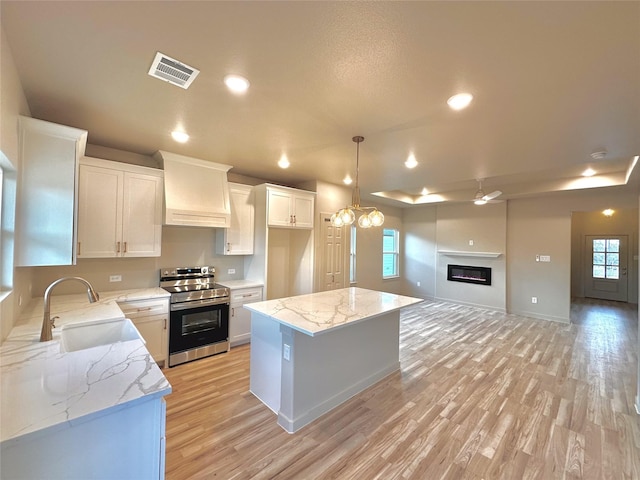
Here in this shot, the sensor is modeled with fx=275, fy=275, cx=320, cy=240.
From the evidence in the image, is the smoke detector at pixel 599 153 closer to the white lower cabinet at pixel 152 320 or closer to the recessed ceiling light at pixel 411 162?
the recessed ceiling light at pixel 411 162

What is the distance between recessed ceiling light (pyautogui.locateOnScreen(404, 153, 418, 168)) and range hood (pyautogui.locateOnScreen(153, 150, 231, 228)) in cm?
250

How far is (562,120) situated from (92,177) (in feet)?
15.1

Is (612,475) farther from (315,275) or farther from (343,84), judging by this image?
(315,275)

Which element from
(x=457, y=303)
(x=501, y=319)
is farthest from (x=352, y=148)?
(x=457, y=303)

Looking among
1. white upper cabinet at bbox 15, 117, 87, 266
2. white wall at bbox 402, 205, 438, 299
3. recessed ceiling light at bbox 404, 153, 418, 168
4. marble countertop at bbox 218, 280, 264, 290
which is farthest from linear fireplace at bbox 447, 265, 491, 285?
white upper cabinet at bbox 15, 117, 87, 266

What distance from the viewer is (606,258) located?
7973 mm

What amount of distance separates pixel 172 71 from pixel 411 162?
292 centimetres

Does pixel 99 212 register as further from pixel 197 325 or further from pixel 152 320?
pixel 197 325

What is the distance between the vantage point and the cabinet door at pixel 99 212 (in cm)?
294

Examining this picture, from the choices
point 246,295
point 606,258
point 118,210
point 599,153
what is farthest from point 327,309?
point 606,258

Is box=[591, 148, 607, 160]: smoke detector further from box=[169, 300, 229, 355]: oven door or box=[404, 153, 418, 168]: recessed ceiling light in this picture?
box=[169, 300, 229, 355]: oven door

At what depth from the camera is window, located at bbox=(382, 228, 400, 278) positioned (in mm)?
7625

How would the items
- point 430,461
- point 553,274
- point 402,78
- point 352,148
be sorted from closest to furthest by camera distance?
point 402,78, point 430,461, point 352,148, point 553,274

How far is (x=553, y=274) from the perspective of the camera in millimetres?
5656
